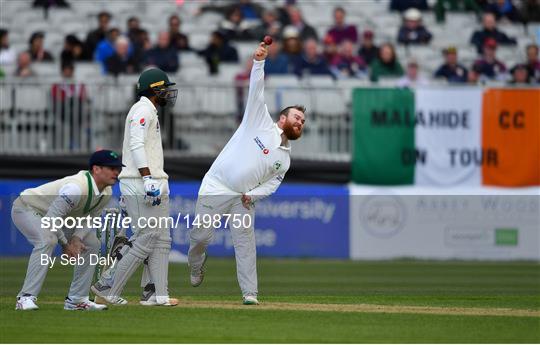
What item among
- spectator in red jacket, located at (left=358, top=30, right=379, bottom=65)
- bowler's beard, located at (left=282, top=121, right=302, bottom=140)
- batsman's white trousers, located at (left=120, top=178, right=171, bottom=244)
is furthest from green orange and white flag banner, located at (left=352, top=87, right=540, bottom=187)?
batsman's white trousers, located at (left=120, top=178, right=171, bottom=244)

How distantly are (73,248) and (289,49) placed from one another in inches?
506

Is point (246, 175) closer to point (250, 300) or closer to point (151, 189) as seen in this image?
point (151, 189)

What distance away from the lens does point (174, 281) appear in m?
17.4

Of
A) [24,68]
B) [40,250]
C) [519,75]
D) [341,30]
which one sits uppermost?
[341,30]

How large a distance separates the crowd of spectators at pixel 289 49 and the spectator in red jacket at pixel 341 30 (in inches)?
0.8

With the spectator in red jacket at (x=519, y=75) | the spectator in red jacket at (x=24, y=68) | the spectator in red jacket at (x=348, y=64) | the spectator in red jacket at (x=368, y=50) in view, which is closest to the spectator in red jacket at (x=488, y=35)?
the spectator in red jacket at (x=519, y=75)

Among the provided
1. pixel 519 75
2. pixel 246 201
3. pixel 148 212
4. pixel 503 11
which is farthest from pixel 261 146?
pixel 503 11

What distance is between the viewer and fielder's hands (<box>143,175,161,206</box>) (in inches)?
481

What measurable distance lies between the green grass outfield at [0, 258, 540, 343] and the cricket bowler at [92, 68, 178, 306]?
1.11 ft

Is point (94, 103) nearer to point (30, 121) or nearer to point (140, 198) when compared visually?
point (30, 121)

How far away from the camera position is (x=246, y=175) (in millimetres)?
12945

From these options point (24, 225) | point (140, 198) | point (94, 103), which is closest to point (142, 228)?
point (140, 198)

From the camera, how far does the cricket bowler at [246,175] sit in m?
13.0

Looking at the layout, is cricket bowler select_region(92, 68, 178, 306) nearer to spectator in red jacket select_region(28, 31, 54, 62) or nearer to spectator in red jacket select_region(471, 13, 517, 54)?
spectator in red jacket select_region(28, 31, 54, 62)
